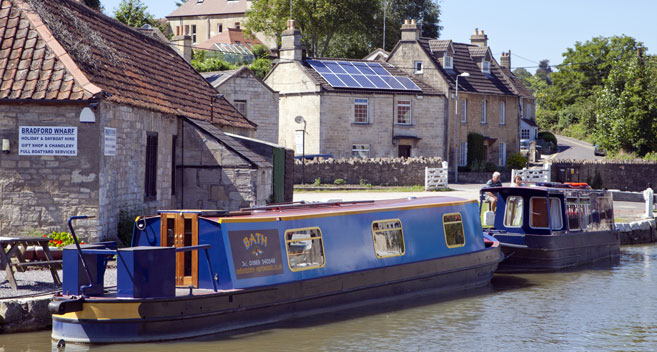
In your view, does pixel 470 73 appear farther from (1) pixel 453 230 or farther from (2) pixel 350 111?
(1) pixel 453 230

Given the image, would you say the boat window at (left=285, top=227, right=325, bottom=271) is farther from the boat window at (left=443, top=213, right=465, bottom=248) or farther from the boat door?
the boat window at (left=443, top=213, right=465, bottom=248)

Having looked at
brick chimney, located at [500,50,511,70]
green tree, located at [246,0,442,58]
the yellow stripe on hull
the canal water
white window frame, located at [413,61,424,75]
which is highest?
green tree, located at [246,0,442,58]

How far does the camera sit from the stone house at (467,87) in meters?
48.8

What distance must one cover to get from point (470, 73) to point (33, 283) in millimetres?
42517

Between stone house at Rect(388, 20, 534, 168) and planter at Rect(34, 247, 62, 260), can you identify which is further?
stone house at Rect(388, 20, 534, 168)

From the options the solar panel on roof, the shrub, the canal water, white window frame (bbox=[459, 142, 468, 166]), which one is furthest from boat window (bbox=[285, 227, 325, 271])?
the shrub

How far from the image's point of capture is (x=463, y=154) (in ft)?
164

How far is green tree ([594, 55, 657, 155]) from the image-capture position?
5056 centimetres

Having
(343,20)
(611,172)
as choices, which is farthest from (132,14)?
(611,172)

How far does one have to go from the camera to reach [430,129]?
47594mm

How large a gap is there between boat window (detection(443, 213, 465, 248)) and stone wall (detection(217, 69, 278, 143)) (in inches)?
944

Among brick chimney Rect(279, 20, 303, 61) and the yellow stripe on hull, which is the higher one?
brick chimney Rect(279, 20, 303, 61)

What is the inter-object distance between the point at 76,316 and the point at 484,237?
11182mm

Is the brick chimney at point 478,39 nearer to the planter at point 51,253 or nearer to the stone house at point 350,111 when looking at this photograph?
the stone house at point 350,111
